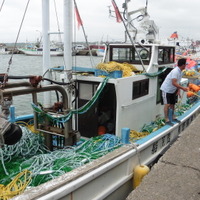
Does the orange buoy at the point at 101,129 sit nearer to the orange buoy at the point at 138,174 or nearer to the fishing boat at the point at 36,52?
the orange buoy at the point at 138,174

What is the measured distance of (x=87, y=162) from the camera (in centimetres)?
383

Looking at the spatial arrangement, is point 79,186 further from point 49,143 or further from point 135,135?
point 135,135

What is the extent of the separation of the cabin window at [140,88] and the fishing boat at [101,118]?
1 cm

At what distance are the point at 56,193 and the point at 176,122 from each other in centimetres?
369

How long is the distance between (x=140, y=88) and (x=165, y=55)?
1.78 meters

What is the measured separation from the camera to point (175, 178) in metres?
3.08

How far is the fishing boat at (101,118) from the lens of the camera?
11.1ft

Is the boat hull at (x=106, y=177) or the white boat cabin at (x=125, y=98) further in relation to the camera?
the white boat cabin at (x=125, y=98)

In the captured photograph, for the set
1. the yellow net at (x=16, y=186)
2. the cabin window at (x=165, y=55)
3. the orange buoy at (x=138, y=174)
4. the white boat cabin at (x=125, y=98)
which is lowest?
the orange buoy at (x=138, y=174)

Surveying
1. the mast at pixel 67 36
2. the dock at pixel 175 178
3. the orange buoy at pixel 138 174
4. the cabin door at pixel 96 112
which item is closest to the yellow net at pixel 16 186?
the dock at pixel 175 178

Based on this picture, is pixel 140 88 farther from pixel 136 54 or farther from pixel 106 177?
pixel 106 177

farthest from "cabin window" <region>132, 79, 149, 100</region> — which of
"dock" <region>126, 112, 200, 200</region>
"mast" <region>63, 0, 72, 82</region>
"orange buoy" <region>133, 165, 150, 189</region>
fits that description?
"dock" <region>126, 112, 200, 200</region>

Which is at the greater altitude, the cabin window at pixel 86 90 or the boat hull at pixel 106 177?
the cabin window at pixel 86 90

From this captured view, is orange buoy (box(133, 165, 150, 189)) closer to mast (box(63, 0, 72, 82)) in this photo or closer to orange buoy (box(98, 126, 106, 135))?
orange buoy (box(98, 126, 106, 135))
